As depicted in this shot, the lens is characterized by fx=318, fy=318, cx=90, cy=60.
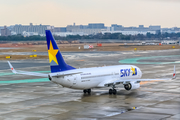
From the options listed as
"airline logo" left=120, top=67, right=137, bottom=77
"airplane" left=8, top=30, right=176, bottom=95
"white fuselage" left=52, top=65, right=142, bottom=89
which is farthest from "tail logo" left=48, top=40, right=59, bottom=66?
"airline logo" left=120, top=67, right=137, bottom=77

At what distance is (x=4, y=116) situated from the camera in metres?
31.0

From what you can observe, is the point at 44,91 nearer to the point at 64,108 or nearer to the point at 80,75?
the point at 80,75

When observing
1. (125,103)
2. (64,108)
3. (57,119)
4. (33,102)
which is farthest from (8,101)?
(125,103)

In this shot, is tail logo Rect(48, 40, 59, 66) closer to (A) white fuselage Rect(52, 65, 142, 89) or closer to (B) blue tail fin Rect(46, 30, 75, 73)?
(B) blue tail fin Rect(46, 30, 75, 73)

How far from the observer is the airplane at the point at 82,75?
125 feet

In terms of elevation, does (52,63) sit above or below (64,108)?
above

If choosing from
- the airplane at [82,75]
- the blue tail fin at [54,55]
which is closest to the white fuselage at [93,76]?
the airplane at [82,75]

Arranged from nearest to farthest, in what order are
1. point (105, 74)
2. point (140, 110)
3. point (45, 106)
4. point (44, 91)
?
point (140, 110) → point (45, 106) → point (105, 74) → point (44, 91)

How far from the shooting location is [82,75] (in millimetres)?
39625

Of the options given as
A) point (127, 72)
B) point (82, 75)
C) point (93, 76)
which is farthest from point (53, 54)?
point (127, 72)

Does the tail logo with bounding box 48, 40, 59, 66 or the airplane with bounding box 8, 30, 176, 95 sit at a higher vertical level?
the tail logo with bounding box 48, 40, 59, 66

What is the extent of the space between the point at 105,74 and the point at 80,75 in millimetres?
4788

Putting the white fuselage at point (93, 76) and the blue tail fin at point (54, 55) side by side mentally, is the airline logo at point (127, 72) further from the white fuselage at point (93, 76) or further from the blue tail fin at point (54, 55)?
the blue tail fin at point (54, 55)

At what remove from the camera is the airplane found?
38.2 meters
